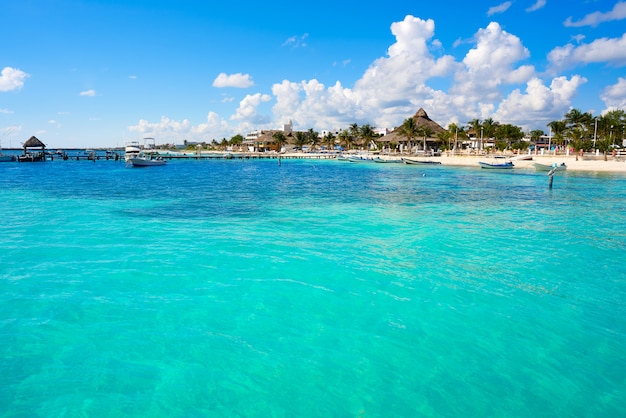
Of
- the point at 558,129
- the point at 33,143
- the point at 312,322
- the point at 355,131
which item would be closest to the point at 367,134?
the point at 355,131

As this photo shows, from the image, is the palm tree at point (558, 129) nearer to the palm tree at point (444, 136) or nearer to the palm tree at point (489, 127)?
the palm tree at point (489, 127)

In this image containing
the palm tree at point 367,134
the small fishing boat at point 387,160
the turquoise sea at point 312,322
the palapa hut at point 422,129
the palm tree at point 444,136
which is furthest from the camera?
the palm tree at point 367,134

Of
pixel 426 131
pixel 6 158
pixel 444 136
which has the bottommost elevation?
pixel 6 158

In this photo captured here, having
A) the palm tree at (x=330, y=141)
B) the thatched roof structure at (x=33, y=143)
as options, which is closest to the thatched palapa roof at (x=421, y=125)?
the palm tree at (x=330, y=141)

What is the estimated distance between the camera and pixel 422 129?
93625 millimetres

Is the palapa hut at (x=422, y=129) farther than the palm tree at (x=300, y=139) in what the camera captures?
No

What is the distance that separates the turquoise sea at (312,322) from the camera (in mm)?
6035

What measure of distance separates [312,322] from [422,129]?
91.3 m

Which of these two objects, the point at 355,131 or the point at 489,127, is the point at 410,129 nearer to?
the point at 489,127

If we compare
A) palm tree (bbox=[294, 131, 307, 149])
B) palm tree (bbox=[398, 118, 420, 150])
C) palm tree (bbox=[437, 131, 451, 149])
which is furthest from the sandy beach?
palm tree (bbox=[294, 131, 307, 149])

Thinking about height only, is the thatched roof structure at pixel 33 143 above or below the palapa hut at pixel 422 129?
below

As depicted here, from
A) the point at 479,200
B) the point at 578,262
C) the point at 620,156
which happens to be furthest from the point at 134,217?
the point at 620,156

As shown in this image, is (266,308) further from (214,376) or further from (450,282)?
(450,282)

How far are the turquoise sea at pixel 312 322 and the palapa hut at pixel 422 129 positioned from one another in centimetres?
8127
